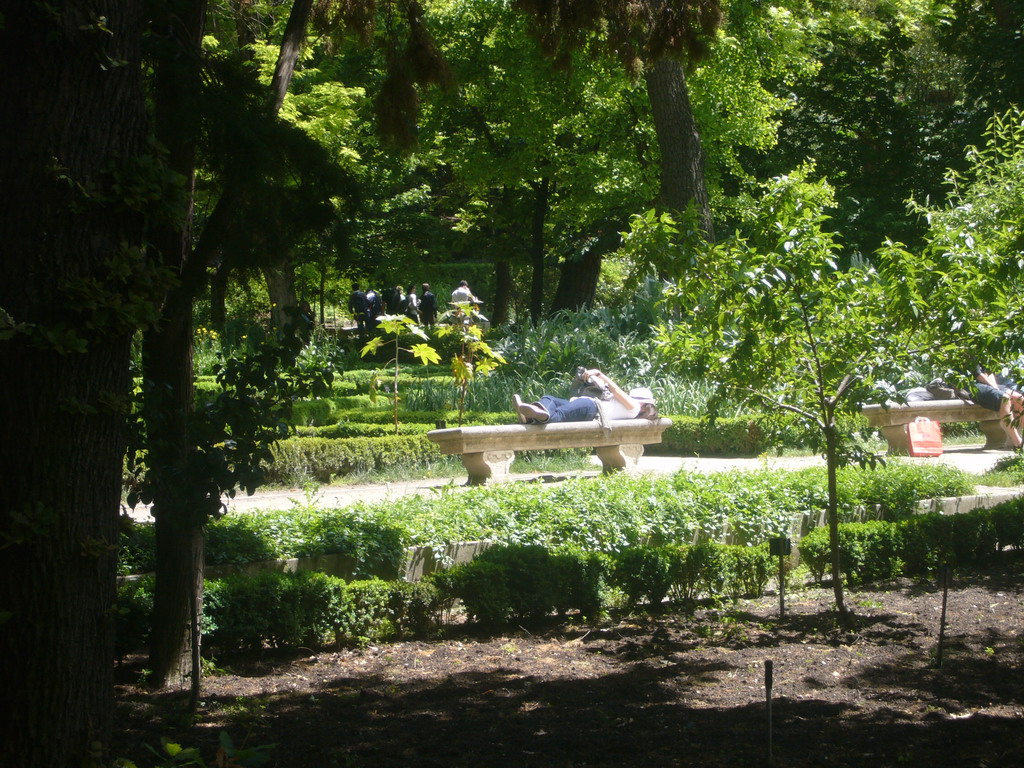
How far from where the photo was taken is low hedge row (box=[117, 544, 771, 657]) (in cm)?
596

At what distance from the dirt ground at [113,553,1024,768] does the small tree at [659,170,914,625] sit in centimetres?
77

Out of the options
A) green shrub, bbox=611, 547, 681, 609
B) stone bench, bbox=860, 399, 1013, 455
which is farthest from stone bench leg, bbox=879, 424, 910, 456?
green shrub, bbox=611, 547, 681, 609

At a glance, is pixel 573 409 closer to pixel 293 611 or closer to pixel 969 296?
pixel 969 296

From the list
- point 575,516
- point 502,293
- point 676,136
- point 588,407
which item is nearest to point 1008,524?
point 575,516

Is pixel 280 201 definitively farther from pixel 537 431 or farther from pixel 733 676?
pixel 537 431

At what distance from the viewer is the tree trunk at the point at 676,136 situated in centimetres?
1556

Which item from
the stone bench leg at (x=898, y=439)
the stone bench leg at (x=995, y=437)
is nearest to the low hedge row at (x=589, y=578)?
the stone bench leg at (x=898, y=439)

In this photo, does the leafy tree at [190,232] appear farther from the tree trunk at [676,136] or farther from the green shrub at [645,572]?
the tree trunk at [676,136]

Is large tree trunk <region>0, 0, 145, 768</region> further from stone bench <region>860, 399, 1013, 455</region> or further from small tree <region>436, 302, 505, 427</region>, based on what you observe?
stone bench <region>860, 399, 1013, 455</region>

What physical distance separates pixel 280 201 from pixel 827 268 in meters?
3.49

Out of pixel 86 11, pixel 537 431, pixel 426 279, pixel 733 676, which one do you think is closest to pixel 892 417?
pixel 537 431

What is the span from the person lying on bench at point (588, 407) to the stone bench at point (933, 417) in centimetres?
294

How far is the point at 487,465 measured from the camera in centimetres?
1123

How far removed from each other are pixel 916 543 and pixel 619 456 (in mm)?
4317
